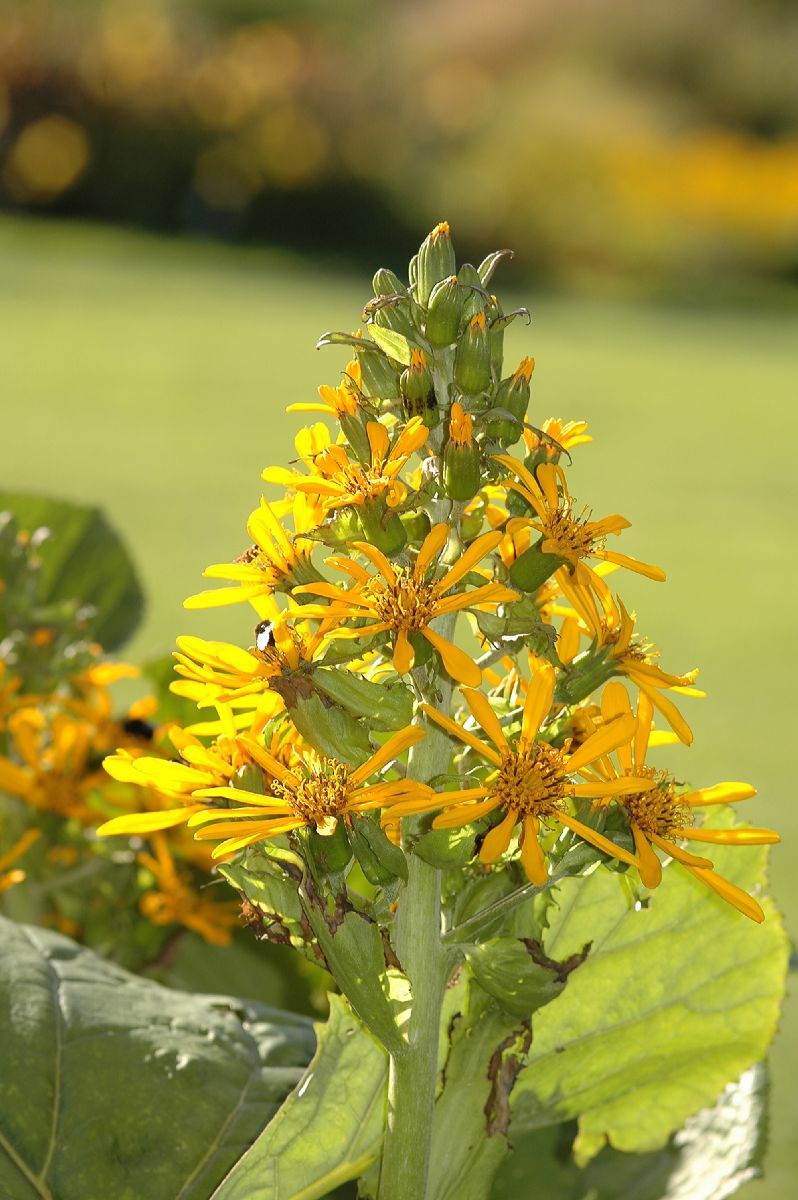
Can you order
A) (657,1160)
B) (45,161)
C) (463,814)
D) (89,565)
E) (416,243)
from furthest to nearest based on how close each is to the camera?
(45,161)
(416,243)
(89,565)
(657,1160)
(463,814)

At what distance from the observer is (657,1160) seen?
32.3 inches

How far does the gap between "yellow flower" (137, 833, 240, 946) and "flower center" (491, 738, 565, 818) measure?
34 cm

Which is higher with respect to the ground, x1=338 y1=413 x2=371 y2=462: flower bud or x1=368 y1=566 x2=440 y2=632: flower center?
x1=338 y1=413 x2=371 y2=462: flower bud

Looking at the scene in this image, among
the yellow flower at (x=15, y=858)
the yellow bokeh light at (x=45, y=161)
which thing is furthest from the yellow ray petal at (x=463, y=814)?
the yellow bokeh light at (x=45, y=161)

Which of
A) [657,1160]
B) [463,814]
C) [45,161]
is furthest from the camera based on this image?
[45,161]

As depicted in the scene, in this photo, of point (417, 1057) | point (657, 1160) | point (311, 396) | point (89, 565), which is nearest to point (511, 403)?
point (417, 1057)

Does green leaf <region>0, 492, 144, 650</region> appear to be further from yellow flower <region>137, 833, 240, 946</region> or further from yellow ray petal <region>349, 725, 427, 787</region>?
yellow ray petal <region>349, 725, 427, 787</region>

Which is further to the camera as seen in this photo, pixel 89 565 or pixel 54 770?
pixel 89 565

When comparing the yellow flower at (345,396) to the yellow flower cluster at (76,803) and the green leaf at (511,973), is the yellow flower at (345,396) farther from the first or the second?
the yellow flower cluster at (76,803)

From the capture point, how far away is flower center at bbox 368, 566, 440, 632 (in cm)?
51

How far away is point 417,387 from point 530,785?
0.14 meters

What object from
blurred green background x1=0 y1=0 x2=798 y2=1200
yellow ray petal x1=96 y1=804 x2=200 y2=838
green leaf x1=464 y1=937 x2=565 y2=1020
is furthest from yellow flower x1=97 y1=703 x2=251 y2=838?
blurred green background x1=0 y1=0 x2=798 y2=1200

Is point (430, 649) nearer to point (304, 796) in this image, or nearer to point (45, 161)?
point (304, 796)

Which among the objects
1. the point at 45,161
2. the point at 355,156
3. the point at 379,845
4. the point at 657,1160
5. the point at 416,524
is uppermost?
the point at 355,156
